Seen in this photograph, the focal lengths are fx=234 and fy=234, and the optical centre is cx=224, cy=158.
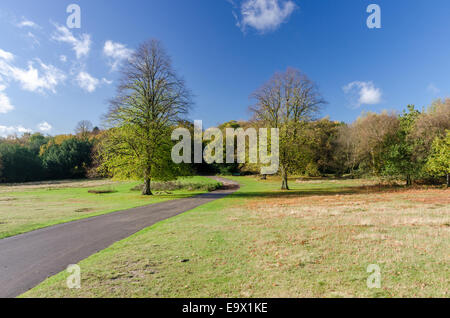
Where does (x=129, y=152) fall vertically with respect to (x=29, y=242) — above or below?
above

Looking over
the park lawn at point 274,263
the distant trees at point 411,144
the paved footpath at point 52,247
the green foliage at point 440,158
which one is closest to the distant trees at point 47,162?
the paved footpath at point 52,247

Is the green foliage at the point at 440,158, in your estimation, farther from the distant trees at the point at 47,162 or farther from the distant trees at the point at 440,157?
the distant trees at the point at 47,162

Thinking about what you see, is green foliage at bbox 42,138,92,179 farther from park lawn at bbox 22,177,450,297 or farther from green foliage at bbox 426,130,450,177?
green foliage at bbox 426,130,450,177

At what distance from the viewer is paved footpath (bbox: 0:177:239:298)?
19.5 ft

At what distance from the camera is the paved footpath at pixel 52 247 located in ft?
19.5

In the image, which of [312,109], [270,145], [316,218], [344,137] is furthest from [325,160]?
[316,218]

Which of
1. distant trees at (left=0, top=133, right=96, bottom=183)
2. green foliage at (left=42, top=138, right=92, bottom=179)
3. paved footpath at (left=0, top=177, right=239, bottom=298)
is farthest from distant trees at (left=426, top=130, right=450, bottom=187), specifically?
green foliage at (left=42, top=138, right=92, bottom=179)

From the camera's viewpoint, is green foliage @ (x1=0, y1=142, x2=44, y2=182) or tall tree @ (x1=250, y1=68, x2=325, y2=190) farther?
green foliage @ (x1=0, y1=142, x2=44, y2=182)

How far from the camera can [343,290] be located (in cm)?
450

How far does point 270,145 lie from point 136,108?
56.3 feet

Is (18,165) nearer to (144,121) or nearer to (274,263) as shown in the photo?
(144,121)
